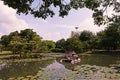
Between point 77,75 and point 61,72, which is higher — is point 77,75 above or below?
below

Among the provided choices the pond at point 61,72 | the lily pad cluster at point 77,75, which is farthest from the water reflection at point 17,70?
the lily pad cluster at point 77,75

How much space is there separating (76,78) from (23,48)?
24055mm

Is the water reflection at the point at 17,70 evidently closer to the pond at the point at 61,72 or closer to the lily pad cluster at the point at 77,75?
the pond at the point at 61,72

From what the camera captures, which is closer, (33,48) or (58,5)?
(58,5)

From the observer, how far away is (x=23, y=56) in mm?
45344

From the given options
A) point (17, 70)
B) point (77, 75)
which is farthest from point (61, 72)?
point (17, 70)

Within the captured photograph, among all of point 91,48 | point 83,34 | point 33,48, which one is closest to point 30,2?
point 33,48

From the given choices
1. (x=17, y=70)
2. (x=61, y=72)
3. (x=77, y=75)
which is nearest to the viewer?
(x=77, y=75)

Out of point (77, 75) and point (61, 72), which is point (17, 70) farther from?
point (77, 75)

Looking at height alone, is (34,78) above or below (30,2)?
below

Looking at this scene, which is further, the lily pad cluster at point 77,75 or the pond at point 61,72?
the pond at point 61,72

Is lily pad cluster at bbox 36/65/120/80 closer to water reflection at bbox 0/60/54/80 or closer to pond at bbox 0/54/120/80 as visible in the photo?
pond at bbox 0/54/120/80

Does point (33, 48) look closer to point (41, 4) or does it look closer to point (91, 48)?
point (91, 48)

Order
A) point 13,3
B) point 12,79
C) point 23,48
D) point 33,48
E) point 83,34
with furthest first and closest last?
point 83,34 → point 33,48 → point 23,48 → point 12,79 → point 13,3
